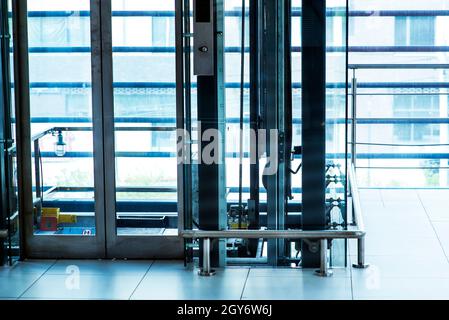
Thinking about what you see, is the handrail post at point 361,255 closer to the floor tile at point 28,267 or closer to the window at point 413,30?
the floor tile at point 28,267

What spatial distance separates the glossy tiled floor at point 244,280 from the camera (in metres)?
3.84

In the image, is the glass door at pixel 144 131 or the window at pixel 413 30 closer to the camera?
the glass door at pixel 144 131

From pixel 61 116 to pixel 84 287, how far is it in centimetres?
84

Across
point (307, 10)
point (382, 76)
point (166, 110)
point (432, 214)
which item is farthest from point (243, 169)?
point (382, 76)

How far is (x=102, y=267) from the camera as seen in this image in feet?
14.0

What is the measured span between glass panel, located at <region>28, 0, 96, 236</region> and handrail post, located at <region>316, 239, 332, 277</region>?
1052mm

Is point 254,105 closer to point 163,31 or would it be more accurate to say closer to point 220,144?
point 220,144

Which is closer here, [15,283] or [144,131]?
[15,283]

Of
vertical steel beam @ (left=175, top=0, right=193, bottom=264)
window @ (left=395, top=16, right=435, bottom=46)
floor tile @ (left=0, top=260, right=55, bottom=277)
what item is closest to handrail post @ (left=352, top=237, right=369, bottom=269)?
vertical steel beam @ (left=175, top=0, right=193, bottom=264)

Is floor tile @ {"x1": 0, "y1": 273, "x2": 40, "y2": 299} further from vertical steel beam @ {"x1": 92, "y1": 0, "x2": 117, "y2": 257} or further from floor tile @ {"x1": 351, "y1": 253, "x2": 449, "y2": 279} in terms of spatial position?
floor tile @ {"x1": 351, "y1": 253, "x2": 449, "y2": 279}

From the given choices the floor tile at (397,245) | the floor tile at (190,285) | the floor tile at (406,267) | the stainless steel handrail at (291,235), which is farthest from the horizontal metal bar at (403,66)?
the floor tile at (190,285)

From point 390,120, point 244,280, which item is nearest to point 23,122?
point 244,280
